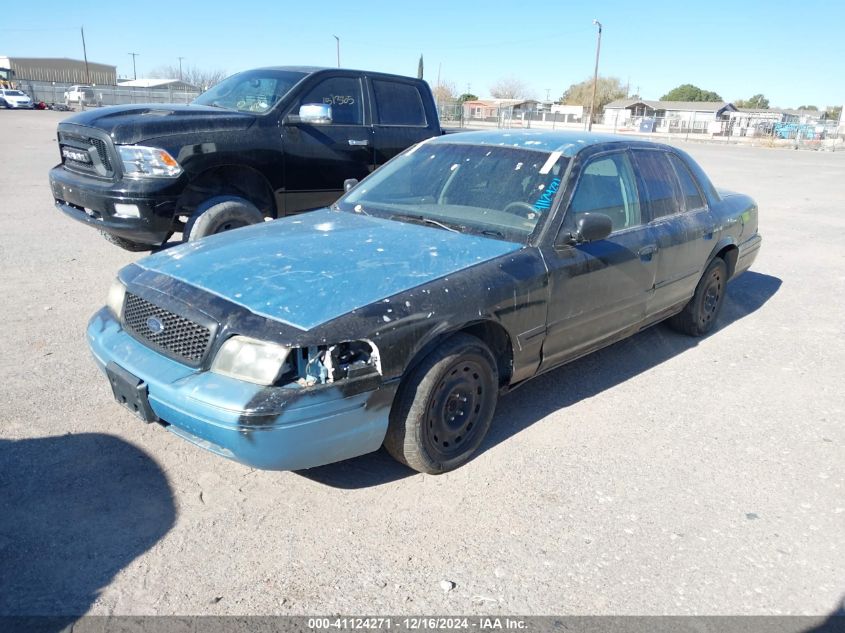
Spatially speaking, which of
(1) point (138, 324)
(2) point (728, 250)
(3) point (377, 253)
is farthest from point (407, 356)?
(2) point (728, 250)

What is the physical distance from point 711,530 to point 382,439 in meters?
1.56

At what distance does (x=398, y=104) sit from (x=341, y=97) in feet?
2.55

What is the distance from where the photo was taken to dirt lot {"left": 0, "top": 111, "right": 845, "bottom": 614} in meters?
2.50

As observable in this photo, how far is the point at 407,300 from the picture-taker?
2.90 m

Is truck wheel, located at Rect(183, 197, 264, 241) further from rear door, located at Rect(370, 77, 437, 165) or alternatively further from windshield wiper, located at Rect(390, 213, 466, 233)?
windshield wiper, located at Rect(390, 213, 466, 233)

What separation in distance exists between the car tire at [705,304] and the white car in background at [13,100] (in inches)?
2078

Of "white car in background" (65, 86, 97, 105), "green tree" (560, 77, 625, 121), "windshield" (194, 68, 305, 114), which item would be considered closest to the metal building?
"white car in background" (65, 86, 97, 105)

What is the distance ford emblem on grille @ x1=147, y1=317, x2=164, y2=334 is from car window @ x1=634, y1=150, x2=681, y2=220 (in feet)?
10.5

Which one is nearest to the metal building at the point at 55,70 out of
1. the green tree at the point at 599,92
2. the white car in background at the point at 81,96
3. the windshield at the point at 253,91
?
the white car in background at the point at 81,96

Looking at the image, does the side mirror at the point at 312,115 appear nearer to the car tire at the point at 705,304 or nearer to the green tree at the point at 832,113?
the car tire at the point at 705,304

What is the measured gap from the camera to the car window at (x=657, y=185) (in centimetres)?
450

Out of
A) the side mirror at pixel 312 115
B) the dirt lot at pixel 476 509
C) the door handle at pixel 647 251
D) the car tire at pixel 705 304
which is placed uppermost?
the side mirror at pixel 312 115

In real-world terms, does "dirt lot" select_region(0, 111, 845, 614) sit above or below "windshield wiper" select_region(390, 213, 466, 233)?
below

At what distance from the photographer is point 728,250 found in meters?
5.58
